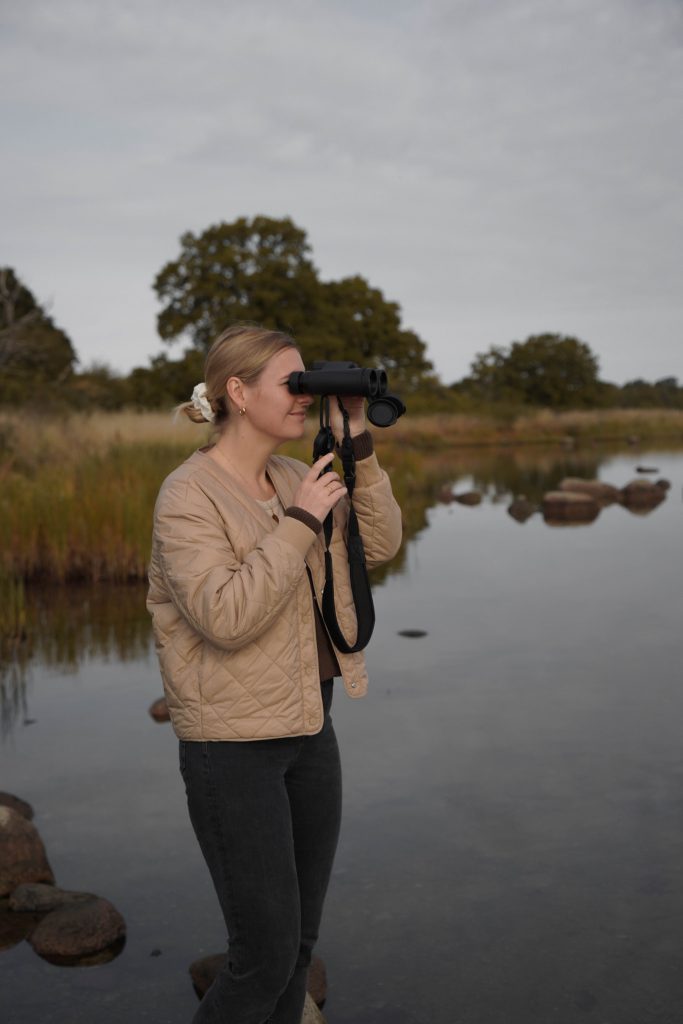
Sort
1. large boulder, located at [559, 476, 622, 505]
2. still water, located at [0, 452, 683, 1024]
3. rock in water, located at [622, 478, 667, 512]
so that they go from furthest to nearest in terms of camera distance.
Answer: large boulder, located at [559, 476, 622, 505] < rock in water, located at [622, 478, 667, 512] < still water, located at [0, 452, 683, 1024]

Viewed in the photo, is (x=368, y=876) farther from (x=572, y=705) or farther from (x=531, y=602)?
(x=531, y=602)

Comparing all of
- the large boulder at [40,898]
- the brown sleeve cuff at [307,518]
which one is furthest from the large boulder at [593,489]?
the brown sleeve cuff at [307,518]

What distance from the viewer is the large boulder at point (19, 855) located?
3.38 meters

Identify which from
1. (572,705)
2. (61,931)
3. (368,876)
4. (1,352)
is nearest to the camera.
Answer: (61,931)

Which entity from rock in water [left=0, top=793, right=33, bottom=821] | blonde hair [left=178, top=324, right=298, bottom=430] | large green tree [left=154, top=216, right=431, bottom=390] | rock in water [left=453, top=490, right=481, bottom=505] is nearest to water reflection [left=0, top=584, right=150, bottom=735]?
rock in water [left=0, top=793, right=33, bottom=821]

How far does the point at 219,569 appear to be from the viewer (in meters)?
1.94

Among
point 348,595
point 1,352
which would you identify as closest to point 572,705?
point 348,595

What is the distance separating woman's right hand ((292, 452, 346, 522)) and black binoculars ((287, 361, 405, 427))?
0.14 meters

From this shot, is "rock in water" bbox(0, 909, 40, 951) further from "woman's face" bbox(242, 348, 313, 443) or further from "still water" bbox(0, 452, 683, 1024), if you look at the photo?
"woman's face" bbox(242, 348, 313, 443)

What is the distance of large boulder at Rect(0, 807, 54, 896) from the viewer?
11.1 feet

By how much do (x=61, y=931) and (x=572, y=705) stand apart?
296cm

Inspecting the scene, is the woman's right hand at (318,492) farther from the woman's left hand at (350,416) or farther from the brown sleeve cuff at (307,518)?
the woman's left hand at (350,416)

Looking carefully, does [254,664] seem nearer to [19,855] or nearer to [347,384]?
[347,384]

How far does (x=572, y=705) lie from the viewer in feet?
17.0
